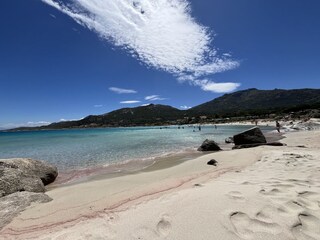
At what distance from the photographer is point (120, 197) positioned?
6.09 meters

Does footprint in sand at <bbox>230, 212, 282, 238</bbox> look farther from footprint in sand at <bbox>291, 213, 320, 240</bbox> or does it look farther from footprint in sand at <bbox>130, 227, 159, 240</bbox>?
footprint in sand at <bbox>130, 227, 159, 240</bbox>

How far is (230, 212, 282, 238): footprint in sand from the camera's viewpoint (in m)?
3.18

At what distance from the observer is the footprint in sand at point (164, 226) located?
133 inches

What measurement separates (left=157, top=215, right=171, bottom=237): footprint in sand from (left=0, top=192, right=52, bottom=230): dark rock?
131 inches

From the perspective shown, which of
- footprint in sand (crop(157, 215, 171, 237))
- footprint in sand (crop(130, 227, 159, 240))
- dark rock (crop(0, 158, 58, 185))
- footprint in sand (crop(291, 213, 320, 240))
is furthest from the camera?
dark rock (crop(0, 158, 58, 185))

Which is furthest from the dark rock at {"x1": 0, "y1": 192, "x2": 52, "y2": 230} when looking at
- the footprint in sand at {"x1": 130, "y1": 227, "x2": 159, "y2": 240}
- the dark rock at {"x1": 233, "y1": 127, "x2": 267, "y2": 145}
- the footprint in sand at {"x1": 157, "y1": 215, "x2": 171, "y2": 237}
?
the dark rock at {"x1": 233, "y1": 127, "x2": 267, "y2": 145}

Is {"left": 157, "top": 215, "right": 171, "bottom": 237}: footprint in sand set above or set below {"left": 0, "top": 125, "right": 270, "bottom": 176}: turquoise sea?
above

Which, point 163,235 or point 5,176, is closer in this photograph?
point 163,235

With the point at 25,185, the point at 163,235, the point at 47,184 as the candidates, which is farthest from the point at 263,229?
the point at 47,184

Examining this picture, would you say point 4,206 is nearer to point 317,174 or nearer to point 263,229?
point 263,229

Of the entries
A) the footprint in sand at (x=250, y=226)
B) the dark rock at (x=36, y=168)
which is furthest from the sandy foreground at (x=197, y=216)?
the dark rock at (x=36, y=168)

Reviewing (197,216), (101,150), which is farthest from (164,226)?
(101,150)

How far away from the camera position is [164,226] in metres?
3.55

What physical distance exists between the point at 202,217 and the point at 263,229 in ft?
3.02
